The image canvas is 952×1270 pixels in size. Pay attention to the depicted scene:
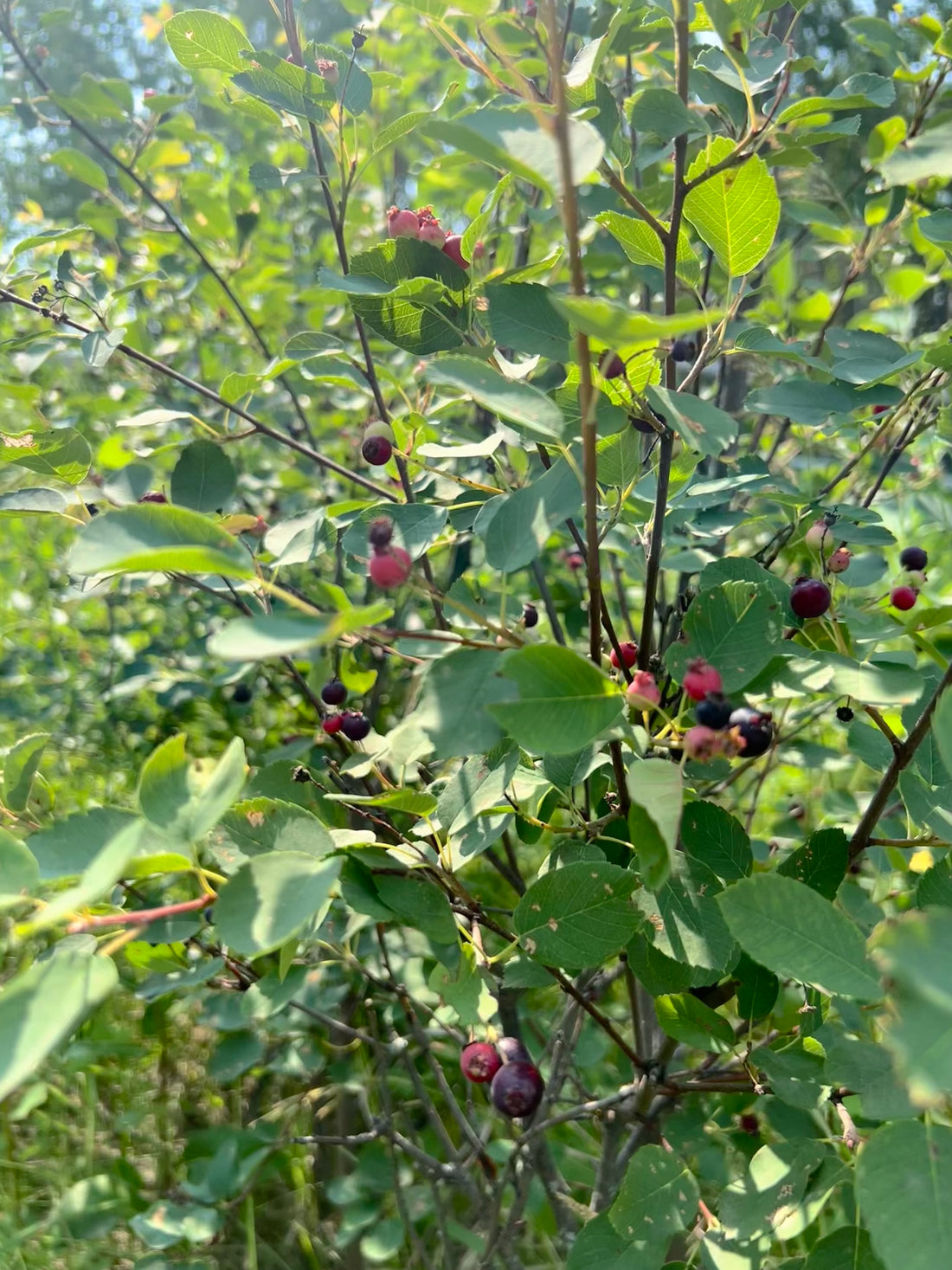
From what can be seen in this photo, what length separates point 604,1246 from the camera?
779mm

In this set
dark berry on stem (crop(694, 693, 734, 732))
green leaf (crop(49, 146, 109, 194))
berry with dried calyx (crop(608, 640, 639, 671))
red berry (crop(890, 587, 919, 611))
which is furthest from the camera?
green leaf (crop(49, 146, 109, 194))

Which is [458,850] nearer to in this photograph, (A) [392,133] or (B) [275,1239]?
(A) [392,133]

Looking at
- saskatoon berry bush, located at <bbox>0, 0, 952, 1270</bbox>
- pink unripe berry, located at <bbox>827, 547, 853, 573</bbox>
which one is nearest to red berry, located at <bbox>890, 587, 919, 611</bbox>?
saskatoon berry bush, located at <bbox>0, 0, 952, 1270</bbox>

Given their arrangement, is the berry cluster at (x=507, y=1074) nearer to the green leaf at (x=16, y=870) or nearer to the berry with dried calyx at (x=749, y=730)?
the berry with dried calyx at (x=749, y=730)

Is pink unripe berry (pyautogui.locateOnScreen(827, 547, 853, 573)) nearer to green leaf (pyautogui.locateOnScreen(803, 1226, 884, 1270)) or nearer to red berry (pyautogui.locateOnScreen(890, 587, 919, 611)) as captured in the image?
red berry (pyautogui.locateOnScreen(890, 587, 919, 611))

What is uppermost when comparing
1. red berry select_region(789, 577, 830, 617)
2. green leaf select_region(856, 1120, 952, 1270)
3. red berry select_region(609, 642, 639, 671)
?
red berry select_region(789, 577, 830, 617)

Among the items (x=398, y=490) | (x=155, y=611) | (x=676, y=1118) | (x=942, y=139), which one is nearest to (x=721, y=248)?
(x=942, y=139)

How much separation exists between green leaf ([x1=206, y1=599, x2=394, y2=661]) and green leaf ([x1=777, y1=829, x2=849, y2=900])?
19.5 inches

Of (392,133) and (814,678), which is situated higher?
(392,133)

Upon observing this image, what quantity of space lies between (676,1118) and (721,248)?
36.2 inches

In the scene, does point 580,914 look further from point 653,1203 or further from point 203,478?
point 203,478

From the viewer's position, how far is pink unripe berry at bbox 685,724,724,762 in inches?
22.6

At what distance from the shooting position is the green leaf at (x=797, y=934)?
549 mm

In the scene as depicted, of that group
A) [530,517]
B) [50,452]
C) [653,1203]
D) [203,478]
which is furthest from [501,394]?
[653,1203]
